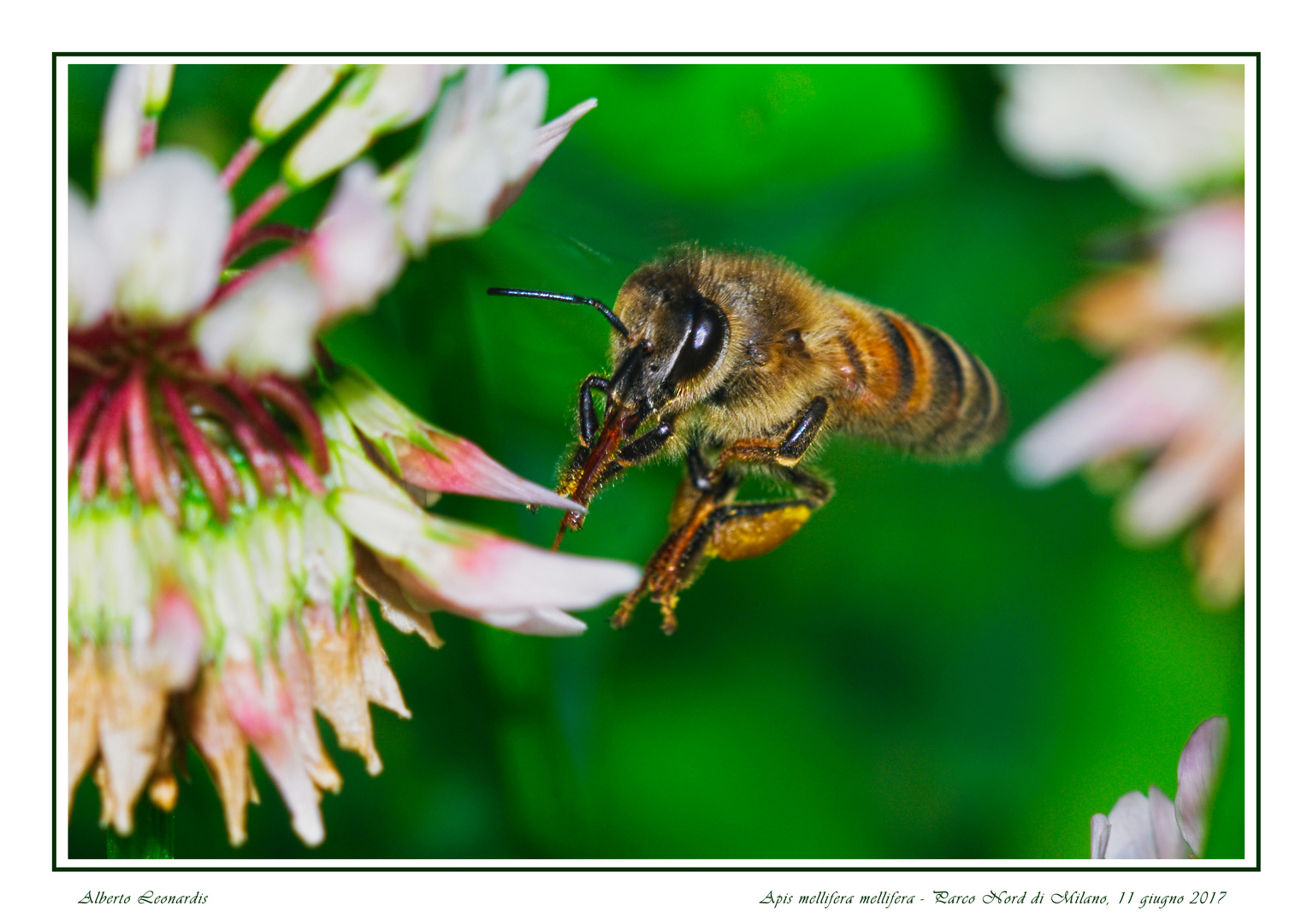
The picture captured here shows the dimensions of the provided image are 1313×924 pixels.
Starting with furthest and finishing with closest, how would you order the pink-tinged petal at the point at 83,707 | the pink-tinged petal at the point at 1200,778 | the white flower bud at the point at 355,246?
the pink-tinged petal at the point at 1200,778 → the pink-tinged petal at the point at 83,707 → the white flower bud at the point at 355,246

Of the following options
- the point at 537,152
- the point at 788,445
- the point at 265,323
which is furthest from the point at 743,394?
the point at 265,323

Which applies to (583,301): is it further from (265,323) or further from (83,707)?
(83,707)

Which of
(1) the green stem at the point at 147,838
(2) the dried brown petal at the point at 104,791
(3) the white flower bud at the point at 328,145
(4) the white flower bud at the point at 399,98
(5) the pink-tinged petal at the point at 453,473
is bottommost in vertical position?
(1) the green stem at the point at 147,838

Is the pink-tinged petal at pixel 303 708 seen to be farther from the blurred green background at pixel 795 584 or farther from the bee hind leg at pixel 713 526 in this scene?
the bee hind leg at pixel 713 526

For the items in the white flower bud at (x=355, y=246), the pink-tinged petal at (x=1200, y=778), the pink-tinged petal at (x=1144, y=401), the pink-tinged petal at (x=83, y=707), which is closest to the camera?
the white flower bud at (x=355, y=246)

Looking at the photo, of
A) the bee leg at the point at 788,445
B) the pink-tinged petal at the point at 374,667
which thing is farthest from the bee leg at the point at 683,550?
the pink-tinged petal at the point at 374,667

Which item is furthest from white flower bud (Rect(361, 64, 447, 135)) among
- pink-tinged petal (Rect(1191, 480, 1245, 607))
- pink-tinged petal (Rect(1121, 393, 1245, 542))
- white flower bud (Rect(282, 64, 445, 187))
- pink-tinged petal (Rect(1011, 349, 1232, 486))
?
pink-tinged petal (Rect(1191, 480, 1245, 607))
